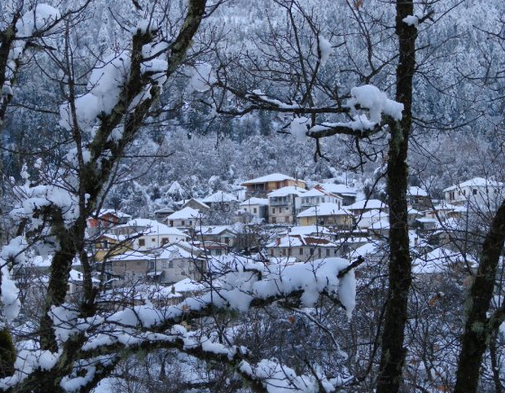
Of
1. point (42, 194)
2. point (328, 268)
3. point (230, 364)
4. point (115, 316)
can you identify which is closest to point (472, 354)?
point (328, 268)

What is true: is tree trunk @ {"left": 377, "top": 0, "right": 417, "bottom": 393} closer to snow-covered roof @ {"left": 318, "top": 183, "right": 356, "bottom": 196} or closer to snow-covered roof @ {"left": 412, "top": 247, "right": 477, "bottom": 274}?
snow-covered roof @ {"left": 412, "top": 247, "right": 477, "bottom": 274}

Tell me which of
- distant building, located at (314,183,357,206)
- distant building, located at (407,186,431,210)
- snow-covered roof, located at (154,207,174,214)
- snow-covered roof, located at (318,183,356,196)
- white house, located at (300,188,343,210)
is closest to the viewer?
distant building, located at (407,186,431,210)

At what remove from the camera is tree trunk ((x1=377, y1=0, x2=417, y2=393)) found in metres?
3.29

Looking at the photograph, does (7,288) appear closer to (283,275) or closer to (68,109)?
(68,109)

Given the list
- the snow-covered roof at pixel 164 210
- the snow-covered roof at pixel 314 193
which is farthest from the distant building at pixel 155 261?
the snow-covered roof at pixel 314 193

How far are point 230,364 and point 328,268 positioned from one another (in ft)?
2.28

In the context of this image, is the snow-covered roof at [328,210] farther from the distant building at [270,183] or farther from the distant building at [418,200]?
the distant building at [270,183]

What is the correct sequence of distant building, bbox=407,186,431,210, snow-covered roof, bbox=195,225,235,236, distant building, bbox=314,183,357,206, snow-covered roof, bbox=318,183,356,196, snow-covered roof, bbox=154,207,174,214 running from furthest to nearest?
snow-covered roof, bbox=318,183,356,196 < distant building, bbox=314,183,357,206 < snow-covered roof, bbox=154,207,174,214 < distant building, bbox=407,186,431,210 < snow-covered roof, bbox=195,225,235,236

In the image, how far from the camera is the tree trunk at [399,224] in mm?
3289

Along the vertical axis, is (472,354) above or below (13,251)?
below

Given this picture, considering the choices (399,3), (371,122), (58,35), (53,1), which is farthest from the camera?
(53,1)

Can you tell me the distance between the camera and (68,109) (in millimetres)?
2871

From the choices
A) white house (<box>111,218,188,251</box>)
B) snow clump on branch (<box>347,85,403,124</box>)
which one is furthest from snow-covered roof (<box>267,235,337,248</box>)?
white house (<box>111,218,188,251</box>)

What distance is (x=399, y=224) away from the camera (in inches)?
131
